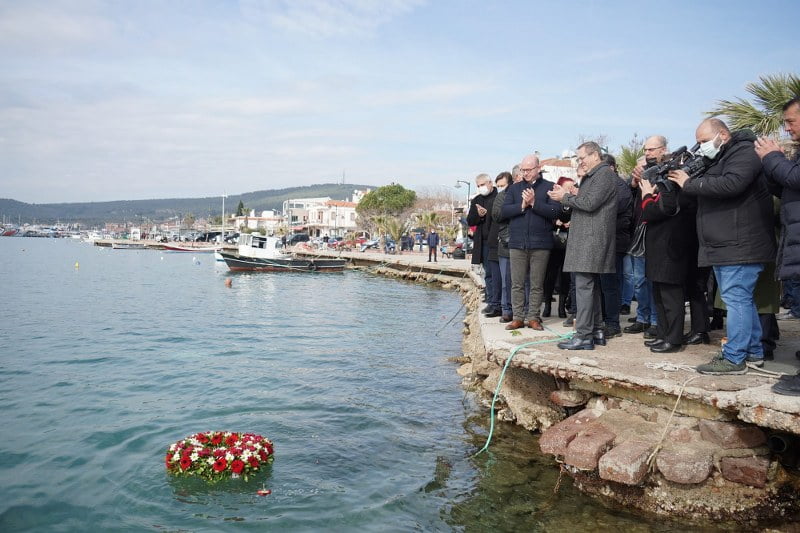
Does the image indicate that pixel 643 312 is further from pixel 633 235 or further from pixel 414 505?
pixel 414 505

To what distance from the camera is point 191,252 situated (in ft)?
286

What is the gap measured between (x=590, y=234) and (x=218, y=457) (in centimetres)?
466

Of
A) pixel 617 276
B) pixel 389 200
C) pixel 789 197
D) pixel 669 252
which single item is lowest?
pixel 617 276

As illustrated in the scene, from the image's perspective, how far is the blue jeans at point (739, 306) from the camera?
5172mm

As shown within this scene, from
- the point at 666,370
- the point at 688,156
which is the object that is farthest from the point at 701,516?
the point at 688,156

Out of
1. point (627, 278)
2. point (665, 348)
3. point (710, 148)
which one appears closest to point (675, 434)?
point (665, 348)

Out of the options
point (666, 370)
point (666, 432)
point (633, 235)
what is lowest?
point (666, 432)

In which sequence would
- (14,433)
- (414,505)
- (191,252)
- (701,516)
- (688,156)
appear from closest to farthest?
1. (701,516)
2. (414,505)
3. (688,156)
4. (14,433)
5. (191,252)

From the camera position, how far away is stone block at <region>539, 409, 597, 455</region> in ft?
17.3

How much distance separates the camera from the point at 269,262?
43.2 m

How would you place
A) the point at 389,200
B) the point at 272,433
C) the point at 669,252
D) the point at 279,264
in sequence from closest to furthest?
the point at 669,252 < the point at 272,433 < the point at 279,264 < the point at 389,200

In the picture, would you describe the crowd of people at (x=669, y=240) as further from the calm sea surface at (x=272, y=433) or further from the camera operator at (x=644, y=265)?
the calm sea surface at (x=272, y=433)

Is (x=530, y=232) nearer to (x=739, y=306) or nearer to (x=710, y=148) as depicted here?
(x=710, y=148)

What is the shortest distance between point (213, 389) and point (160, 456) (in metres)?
3.31
